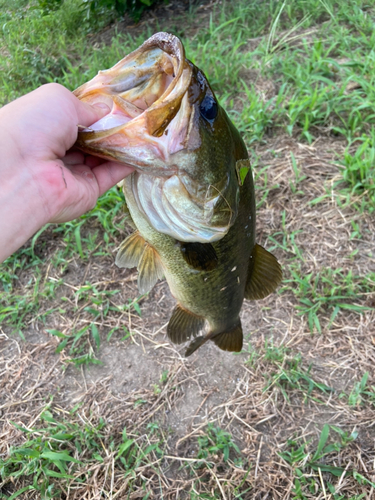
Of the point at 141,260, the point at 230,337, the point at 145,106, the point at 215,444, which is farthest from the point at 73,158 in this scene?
the point at 215,444

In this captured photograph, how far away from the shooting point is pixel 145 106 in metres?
1.24

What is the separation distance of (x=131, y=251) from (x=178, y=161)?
691 mm

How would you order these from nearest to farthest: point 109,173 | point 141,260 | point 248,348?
point 109,173, point 141,260, point 248,348

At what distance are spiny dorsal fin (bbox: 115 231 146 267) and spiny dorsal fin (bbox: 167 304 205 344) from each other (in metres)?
0.35

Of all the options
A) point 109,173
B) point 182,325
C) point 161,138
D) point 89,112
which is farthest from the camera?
point 182,325

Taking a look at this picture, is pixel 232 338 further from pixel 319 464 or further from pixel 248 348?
pixel 319 464

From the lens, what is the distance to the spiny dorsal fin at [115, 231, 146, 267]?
5.63ft

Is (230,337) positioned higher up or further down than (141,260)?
further down

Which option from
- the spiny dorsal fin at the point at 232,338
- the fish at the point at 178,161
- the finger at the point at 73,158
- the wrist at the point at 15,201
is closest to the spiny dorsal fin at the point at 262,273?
the fish at the point at 178,161

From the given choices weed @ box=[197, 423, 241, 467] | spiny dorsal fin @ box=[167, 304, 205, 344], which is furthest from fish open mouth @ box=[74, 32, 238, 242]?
weed @ box=[197, 423, 241, 467]

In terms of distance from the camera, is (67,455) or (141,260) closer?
(141,260)

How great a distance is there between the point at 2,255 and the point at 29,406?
1532mm

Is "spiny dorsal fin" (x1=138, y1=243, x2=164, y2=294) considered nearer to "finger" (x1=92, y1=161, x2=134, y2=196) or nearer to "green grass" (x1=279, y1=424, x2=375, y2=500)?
"finger" (x1=92, y1=161, x2=134, y2=196)

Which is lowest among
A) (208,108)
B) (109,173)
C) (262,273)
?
(262,273)
